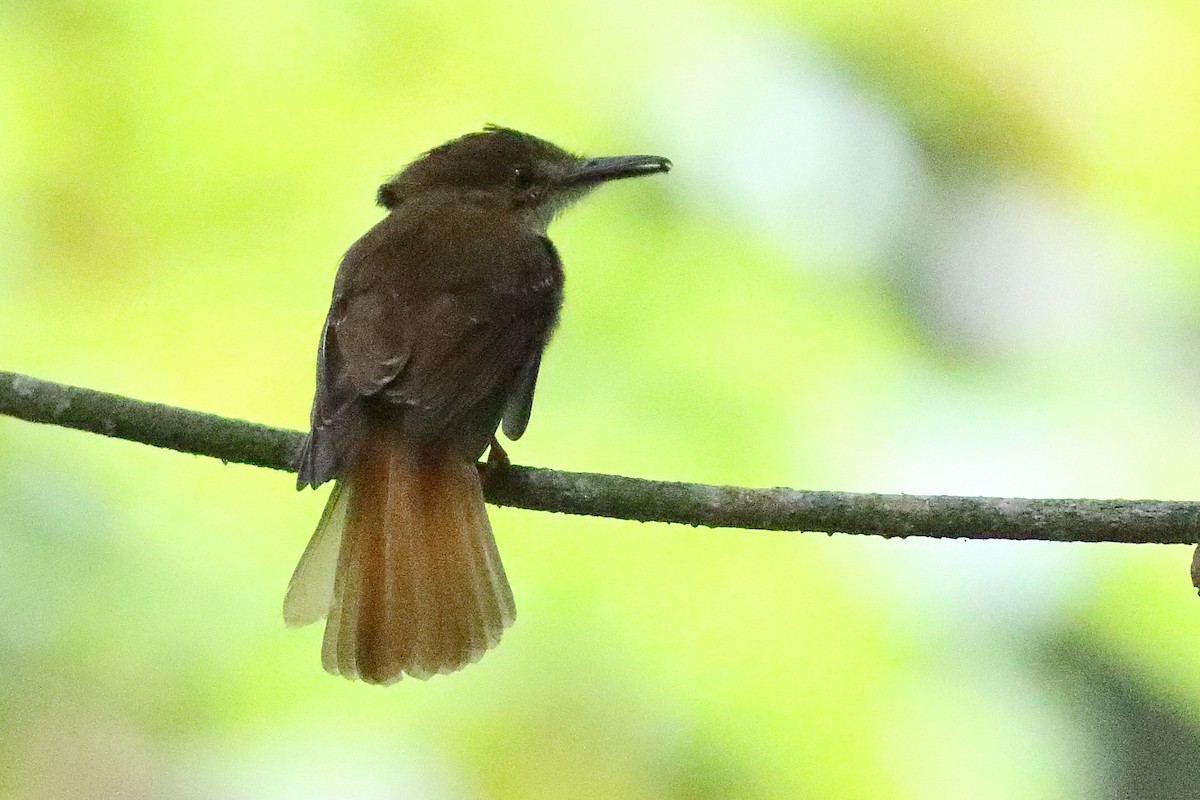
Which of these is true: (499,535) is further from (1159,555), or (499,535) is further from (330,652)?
(1159,555)

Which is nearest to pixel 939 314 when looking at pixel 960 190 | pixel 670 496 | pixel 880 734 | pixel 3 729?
pixel 960 190

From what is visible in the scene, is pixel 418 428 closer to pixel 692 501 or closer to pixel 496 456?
pixel 496 456

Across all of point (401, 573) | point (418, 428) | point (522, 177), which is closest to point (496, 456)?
point (418, 428)

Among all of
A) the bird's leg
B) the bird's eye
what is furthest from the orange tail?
the bird's eye

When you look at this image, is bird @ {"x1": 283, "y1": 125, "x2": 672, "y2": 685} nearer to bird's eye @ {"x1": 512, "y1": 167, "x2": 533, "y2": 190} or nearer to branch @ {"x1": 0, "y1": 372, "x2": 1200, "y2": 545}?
branch @ {"x1": 0, "y1": 372, "x2": 1200, "y2": 545}

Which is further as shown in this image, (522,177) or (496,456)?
(522,177)

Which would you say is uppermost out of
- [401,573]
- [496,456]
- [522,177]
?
[522,177]
